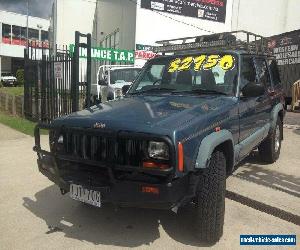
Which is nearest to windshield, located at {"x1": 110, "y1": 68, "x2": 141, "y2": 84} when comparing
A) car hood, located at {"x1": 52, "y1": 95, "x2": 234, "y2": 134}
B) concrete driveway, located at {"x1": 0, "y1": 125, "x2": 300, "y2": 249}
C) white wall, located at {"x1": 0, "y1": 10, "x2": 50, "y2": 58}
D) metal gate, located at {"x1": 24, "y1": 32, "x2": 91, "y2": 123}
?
metal gate, located at {"x1": 24, "y1": 32, "x2": 91, "y2": 123}

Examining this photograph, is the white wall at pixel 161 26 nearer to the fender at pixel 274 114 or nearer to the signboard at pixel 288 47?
the signboard at pixel 288 47

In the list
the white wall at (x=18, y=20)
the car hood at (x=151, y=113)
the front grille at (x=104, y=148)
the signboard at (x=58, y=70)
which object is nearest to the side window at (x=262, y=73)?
the car hood at (x=151, y=113)

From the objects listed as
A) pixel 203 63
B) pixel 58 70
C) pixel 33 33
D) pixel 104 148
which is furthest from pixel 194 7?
pixel 33 33

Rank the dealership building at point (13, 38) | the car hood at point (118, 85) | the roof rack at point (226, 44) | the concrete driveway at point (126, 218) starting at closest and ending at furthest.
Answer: the concrete driveway at point (126, 218) < the roof rack at point (226, 44) < the car hood at point (118, 85) < the dealership building at point (13, 38)

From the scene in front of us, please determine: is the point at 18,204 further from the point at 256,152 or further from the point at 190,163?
the point at 256,152

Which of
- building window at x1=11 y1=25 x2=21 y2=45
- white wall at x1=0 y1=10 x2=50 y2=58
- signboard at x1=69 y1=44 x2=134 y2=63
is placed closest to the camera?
signboard at x1=69 y1=44 x2=134 y2=63

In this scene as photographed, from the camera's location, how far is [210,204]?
11.6 ft

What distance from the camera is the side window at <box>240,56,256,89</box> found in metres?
4.92

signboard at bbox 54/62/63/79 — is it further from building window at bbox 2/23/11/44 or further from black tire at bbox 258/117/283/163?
building window at bbox 2/23/11/44

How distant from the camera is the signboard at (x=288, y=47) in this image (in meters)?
16.2

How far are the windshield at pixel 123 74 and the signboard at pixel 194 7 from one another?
31.7 feet

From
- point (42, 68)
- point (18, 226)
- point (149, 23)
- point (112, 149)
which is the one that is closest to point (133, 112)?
point (112, 149)

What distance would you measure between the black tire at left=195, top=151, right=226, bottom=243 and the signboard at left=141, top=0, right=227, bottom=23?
18.5 metres

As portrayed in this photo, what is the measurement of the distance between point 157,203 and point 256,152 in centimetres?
451
